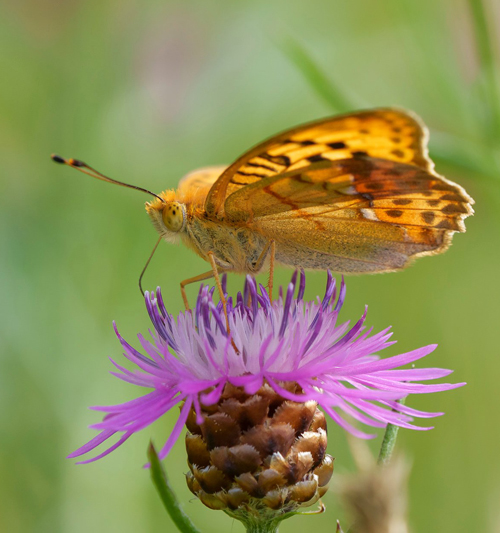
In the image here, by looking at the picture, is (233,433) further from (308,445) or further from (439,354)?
(439,354)

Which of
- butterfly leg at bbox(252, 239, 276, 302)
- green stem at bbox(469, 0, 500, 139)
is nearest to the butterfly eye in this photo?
butterfly leg at bbox(252, 239, 276, 302)

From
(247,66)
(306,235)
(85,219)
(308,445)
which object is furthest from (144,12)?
(308,445)

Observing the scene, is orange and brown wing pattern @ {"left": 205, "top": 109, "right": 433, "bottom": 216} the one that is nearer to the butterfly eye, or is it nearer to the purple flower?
the butterfly eye

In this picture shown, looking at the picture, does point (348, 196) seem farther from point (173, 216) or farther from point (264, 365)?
point (264, 365)

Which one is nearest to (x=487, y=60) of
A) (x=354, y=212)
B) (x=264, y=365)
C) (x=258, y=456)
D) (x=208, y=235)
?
(x=354, y=212)

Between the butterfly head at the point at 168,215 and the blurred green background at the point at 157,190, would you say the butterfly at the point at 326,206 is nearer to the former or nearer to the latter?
the butterfly head at the point at 168,215

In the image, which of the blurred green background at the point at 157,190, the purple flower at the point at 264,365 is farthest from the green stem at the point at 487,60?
the purple flower at the point at 264,365
